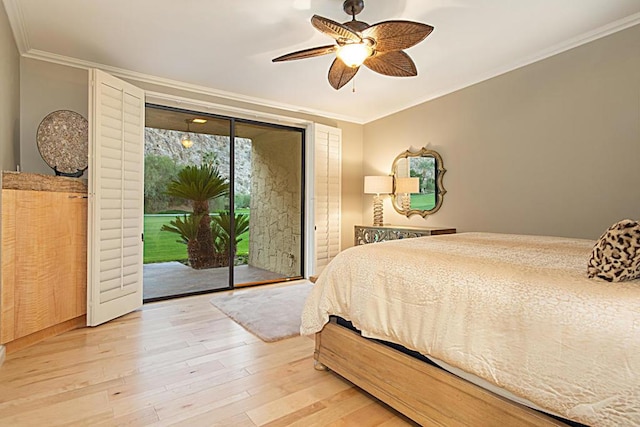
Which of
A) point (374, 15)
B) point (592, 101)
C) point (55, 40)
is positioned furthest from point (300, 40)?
point (592, 101)

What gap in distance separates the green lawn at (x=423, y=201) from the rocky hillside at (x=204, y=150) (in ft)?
7.17

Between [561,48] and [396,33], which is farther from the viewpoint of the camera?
[561,48]

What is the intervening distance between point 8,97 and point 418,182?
396 centimetres

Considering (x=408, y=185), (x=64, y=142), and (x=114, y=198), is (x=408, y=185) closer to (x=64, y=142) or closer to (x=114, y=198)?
(x=114, y=198)

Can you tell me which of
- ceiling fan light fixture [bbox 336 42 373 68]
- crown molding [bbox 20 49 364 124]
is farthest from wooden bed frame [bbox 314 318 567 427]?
crown molding [bbox 20 49 364 124]

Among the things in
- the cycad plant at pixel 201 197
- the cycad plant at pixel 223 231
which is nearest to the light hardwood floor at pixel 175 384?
the cycad plant at pixel 201 197

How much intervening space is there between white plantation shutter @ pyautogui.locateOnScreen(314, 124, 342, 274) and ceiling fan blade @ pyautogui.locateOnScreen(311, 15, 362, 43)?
263 centimetres

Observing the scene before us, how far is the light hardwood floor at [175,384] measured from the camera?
5.51 ft

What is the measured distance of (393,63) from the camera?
2.49 meters

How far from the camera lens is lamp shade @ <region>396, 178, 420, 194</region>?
425cm

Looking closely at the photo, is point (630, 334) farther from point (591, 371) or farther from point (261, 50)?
point (261, 50)

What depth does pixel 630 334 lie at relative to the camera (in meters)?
0.94

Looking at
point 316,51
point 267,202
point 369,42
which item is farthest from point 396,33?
point 267,202

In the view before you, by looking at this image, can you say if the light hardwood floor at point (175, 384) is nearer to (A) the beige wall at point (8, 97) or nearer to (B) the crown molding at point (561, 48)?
(A) the beige wall at point (8, 97)
